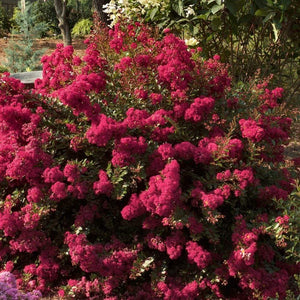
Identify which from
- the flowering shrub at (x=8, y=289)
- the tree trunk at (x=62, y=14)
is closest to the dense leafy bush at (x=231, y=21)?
the flowering shrub at (x=8, y=289)

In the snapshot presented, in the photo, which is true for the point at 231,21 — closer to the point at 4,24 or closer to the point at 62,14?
the point at 62,14

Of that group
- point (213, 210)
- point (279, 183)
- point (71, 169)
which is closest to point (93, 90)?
point (71, 169)

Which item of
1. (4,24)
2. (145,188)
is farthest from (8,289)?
(4,24)

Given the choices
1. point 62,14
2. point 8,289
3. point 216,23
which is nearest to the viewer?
point 8,289

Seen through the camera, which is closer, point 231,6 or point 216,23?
point 231,6

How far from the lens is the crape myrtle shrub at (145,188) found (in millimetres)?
2576

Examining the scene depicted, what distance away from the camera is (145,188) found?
9.55 ft

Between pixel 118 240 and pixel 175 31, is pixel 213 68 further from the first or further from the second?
pixel 175 31

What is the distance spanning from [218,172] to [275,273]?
741 mm

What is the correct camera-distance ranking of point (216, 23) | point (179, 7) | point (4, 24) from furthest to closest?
1. point (4, 24)
2. point (216, 23)
3. point (179, 7)

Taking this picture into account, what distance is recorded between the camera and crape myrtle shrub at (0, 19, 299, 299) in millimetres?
2576

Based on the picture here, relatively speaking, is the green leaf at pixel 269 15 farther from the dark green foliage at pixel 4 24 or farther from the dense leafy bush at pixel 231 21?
the dark green foliage at pixel 4 24

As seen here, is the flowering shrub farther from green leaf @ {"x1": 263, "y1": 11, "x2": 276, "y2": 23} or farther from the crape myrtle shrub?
green leaf @ {"x1": 263, "y1": 11, "x2": 276, "y2": 23}

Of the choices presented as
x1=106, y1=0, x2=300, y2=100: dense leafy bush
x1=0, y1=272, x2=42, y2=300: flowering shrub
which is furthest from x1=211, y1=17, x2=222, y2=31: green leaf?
x1=0, y1=272, x2=42, y2=300: flowering shrub
